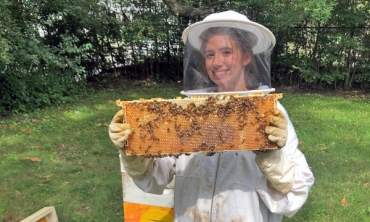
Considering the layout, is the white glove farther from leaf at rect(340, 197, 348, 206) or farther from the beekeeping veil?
leaf at rect(340, 197, 348, 206)

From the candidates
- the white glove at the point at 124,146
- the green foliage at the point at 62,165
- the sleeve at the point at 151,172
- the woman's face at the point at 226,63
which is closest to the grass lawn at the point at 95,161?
the green foliage at the point at 62,165

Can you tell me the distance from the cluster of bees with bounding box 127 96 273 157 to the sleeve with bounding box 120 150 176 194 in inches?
6.1

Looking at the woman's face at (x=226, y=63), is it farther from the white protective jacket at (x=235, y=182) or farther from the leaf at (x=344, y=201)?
the leaf at (x=344, y=201)

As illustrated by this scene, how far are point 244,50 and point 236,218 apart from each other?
749 millimetres

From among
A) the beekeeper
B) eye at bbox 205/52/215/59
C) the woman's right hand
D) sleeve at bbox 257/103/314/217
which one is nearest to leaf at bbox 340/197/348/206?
the beekeeper

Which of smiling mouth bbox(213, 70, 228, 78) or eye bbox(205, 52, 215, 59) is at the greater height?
eye bbox(205, 52, 215, 59)

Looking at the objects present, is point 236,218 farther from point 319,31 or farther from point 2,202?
point 319,31

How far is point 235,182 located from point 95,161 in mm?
3667

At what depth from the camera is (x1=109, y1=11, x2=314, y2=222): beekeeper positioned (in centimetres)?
148

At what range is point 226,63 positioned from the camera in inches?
66.2

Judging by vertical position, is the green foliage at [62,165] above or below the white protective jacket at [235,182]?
below

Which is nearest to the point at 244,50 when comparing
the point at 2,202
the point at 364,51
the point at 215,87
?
the point at 215,87

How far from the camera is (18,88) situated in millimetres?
6941

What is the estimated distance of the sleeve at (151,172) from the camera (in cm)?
163
